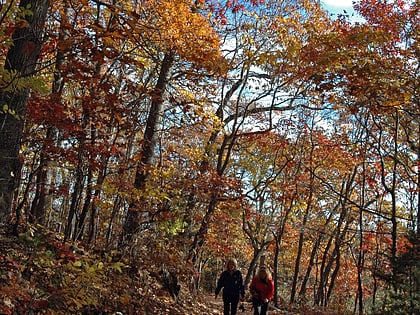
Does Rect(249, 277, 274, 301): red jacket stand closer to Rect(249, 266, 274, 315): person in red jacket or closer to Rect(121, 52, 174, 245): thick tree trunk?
Rect(249, 266, 274, 315): person in red jacket

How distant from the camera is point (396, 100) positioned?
8.31m

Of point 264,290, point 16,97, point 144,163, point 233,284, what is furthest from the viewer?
point 144,163

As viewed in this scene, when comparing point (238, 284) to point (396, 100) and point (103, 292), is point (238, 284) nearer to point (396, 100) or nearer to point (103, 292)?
point (103, 292)

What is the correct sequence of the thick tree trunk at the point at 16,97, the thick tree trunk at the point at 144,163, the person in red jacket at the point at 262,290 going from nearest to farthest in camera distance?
the thick tree trunk at the point at 16,97
the person in red jacket at the point at 262,290
the thick tree trunk at the point at 144,163

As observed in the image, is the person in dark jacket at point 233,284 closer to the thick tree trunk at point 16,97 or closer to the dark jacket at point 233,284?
the dark jacket at point 233,284

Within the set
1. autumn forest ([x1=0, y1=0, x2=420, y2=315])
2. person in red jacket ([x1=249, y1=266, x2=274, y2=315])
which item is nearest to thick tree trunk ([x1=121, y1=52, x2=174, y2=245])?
autumn forest ([x1=0, y1=0, x2=420, y2=315])

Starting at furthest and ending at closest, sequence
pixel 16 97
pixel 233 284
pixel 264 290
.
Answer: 1. pixel 233 284
2. pixel 264 290
3. pixel 16 97

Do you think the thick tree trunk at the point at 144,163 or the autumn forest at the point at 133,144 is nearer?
the autumn forest at the point at 133,144

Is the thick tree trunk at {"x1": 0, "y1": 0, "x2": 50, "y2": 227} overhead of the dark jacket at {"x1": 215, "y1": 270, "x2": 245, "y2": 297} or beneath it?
overhead

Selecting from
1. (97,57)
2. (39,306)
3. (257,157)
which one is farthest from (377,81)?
(257,157)

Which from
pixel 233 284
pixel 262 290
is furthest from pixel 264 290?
pixel 233 284

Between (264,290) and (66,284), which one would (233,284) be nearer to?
(264,290)

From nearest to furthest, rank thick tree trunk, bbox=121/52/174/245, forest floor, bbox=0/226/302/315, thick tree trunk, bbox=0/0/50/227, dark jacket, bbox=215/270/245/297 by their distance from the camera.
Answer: forest floor, bbox=0/226/302/315, thick tree trunk, bbox=0/0/50/227, dark jacket, bbox=215/270/245/297, thick tree trunk, bbox=121/52/174/245

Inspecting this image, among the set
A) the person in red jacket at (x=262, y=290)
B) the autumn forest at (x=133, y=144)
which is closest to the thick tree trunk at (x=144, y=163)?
the autumn forest at (x=133, y=144)
